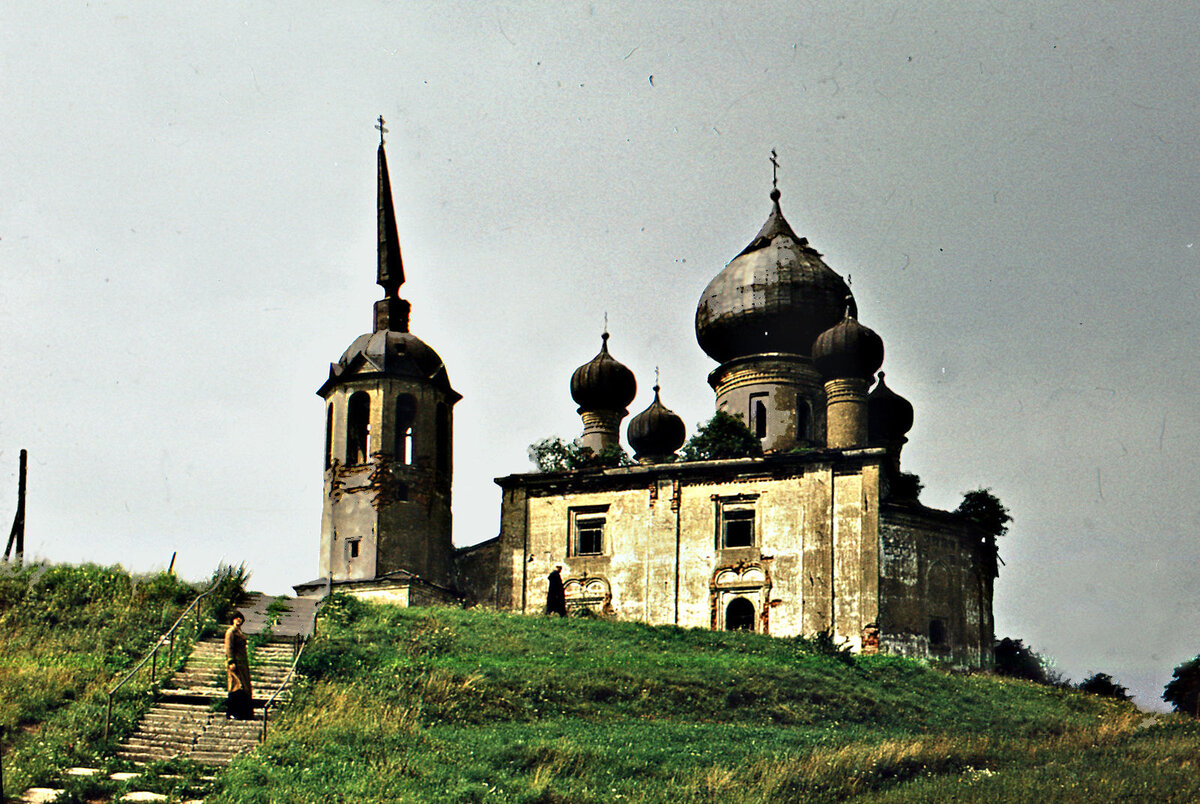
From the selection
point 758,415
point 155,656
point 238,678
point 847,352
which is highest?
point 847,352

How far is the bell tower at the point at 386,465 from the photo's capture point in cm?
3775

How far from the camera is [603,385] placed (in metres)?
45.1

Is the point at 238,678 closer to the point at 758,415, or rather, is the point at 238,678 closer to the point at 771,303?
the point at 758,415

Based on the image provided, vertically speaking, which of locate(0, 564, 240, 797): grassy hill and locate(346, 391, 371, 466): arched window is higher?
locate(346, 391, 371, 466): arched window

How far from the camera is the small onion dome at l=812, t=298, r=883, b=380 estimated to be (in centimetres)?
3909

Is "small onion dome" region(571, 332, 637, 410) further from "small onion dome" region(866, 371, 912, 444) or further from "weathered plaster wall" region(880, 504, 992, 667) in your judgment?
"weathered plaster wall" region(880, 504, 992, 667)

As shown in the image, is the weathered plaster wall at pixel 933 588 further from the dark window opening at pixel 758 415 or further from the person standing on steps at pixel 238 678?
the person standing on steps at pixel 238 678

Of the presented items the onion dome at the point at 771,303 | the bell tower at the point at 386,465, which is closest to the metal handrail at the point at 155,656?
the bell tower at the point at 386,465

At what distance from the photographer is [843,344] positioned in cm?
3925

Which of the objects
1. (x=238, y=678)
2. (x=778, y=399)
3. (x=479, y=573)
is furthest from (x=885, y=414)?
(x=238, y=678)

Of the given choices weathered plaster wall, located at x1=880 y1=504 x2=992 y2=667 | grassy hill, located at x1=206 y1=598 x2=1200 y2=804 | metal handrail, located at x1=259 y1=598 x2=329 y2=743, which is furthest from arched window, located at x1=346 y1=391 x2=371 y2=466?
weathered plaster wall, located at x1=880 y1=504 x2=992 y2=667

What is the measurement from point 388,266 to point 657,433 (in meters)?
8.75

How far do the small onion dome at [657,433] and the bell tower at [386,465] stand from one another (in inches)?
236

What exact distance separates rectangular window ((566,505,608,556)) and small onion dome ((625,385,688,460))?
190 inches
